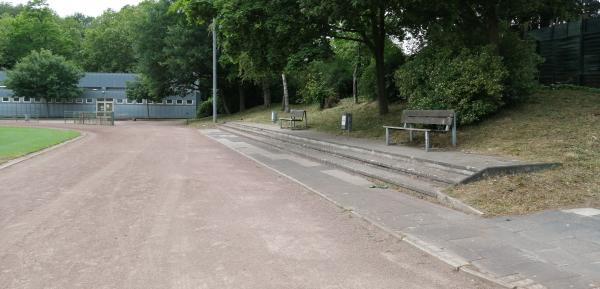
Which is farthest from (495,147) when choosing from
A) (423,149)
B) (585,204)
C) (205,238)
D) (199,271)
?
(199,271)

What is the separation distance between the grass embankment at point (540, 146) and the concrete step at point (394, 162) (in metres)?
0.64

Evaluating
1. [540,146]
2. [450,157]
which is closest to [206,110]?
[450,157]

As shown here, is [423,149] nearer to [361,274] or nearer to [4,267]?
[361,274]

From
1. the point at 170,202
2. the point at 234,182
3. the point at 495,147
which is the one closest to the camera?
the point at 170,202

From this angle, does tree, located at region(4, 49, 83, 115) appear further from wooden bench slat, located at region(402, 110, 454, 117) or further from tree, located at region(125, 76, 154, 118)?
wooden bench slat, located at region(402, 110, 454, 117)

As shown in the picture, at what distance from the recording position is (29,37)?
77500mm

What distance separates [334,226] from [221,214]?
1.69 meters

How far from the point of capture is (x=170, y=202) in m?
7.85

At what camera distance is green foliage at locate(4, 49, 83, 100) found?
172 ft

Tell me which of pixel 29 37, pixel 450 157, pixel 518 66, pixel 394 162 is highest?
pixel 29 37

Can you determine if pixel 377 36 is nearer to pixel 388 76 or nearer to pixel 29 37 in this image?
pixel 388 76

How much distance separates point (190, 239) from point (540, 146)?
736 cm

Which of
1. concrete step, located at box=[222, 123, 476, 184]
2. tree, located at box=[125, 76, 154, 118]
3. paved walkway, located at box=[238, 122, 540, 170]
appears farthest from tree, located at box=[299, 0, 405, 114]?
tree, located at box=[125, 76, 154, 118]

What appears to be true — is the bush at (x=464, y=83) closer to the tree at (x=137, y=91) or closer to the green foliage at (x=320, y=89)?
the green foliage at (x=320, y=89)
